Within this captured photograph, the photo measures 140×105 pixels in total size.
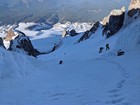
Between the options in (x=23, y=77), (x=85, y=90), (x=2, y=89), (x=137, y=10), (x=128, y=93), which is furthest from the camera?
(x=137, y=10)

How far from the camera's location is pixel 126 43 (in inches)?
1642

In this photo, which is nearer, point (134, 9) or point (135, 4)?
point (134, 9)

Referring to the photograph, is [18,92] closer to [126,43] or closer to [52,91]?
[52,91]

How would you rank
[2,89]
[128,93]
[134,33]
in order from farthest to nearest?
[134,33] < [2,89] < [128,93]

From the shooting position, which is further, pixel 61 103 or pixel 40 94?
pixel 40 94

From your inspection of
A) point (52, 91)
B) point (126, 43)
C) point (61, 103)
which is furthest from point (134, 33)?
point (61, 103)

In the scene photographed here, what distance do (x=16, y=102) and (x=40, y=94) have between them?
2070 mm

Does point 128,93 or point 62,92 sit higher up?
point 62,92

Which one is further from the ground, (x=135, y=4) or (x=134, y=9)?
(x=135, y=4)

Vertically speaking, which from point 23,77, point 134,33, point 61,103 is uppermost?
point 134,33

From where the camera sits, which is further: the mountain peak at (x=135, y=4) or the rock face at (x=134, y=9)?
the mountain peak at (x=135, y=4)

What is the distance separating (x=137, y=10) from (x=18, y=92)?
4980cm

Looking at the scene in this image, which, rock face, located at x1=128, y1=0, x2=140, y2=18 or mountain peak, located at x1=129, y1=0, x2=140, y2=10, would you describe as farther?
mountain peak, located at x1=129, y1=0, x2=140, y2=10

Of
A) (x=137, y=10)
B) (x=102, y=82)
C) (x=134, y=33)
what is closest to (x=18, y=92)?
(x=102, y=82)
